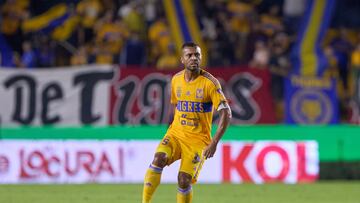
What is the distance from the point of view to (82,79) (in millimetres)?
17859

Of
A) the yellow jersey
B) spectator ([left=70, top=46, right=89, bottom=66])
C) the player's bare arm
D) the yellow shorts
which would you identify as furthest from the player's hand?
spectator ([left=70, top=46, right=89, bottom=66])

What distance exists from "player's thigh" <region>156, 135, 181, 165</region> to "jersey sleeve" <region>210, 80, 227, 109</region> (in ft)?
2.01

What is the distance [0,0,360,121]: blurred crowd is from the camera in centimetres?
1881

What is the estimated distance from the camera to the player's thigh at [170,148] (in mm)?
10336

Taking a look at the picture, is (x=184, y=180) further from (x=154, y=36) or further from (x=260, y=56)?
(x=154, y=36)

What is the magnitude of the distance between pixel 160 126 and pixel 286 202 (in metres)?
4.11

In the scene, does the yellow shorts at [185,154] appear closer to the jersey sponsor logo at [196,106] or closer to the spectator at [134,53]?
the jersey sponsor logo at [196,106]

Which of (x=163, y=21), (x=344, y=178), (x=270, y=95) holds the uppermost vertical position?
(x=163, y=21)

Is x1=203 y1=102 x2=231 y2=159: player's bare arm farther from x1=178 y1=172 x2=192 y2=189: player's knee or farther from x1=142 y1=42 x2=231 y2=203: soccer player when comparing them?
x1=178 y1=172 x2=192 y2=189: player's knee

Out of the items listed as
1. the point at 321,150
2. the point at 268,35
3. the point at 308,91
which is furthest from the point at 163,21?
the point at 321,150

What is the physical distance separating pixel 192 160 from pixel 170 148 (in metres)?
0.28

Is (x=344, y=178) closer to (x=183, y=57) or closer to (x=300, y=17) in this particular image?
(x=300, y=17)

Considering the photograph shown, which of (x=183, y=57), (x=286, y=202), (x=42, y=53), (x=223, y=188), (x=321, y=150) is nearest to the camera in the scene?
(x=183, y=57)

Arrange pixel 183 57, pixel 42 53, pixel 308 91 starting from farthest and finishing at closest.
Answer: pixel 42 53 < pixel 308 91 < pixel 183 57
